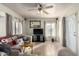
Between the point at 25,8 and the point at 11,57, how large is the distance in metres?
0.93

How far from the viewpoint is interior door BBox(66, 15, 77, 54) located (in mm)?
2239

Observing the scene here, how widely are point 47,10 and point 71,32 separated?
613 millimetres

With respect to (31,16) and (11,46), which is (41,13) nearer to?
(31,16)

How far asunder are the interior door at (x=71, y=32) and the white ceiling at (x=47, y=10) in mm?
137

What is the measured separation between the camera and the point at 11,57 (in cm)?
220

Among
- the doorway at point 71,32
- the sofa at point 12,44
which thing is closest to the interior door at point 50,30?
the doorway at point 71,32

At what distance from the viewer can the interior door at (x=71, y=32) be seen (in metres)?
2.24

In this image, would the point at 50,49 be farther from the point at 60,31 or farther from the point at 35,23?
the point at 35,23

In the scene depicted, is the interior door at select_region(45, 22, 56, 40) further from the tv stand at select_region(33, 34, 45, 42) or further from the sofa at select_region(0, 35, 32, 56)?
the sofa at select_region(0, 35, 32, 56)

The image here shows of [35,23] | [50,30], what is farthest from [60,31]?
[35,23]

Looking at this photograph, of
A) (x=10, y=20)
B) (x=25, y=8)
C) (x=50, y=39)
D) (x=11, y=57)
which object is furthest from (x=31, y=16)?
(x=11, y=57)

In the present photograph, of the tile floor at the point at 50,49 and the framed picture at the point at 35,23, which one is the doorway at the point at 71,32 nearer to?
the tile floor at the point at 50,49

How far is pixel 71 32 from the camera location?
2316mm

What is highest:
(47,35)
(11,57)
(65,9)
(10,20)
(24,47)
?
(65,9)
